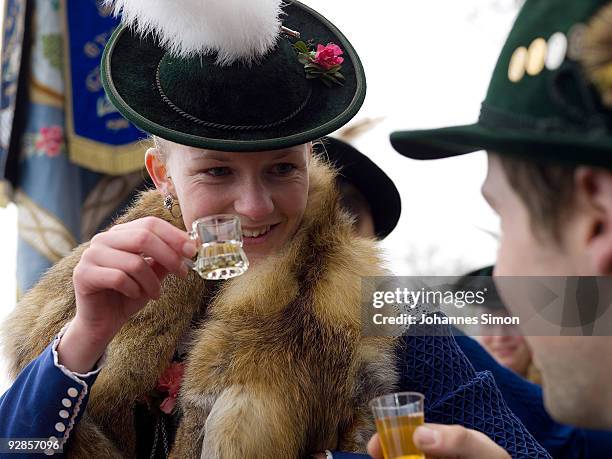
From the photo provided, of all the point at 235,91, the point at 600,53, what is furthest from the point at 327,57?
the point at 600,53

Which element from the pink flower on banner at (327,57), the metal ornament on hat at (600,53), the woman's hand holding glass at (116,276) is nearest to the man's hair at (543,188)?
the metal ornament on hat at (600,53)

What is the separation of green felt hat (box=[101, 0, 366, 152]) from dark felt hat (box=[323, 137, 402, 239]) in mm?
896

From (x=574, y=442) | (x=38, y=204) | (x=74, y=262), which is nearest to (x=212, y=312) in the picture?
(x=74, y=262)

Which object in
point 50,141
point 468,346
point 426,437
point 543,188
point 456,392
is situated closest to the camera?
point 543,188

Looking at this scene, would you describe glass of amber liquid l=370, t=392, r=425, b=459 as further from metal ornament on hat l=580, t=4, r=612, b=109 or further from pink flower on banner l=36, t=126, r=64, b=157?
pink flower on banner l=36, t=126, r=64, b=157

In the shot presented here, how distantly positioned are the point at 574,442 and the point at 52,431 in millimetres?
1367

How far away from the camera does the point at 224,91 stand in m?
1.74

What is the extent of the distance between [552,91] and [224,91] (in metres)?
0.84

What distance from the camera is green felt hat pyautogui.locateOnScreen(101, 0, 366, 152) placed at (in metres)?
1.74

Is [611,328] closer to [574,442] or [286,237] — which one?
[286,237]

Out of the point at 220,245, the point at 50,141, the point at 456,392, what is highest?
the point at 50,141

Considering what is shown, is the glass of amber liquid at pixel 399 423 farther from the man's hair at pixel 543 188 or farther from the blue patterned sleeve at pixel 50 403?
the blue patterned sleeve at pixel 50 403

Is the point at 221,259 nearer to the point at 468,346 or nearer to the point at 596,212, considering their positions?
the point at 596,212

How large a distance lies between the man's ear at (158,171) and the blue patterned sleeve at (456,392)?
66 cm
